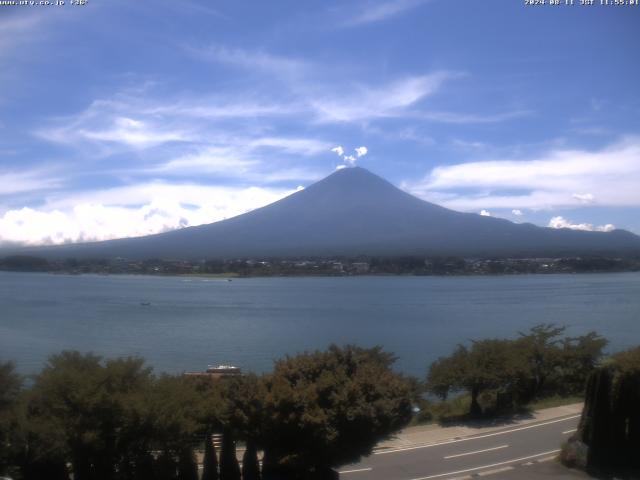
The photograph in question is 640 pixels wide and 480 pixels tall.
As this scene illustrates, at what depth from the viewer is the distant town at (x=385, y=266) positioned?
82.2 metres

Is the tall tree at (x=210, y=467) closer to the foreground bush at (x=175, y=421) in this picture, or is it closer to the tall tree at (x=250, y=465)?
the foreground bush at (x=175, y=421)

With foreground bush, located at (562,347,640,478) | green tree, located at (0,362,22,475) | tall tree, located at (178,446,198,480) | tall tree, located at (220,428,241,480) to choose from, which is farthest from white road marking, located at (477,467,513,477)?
green tree, located at (0,362,22,475)

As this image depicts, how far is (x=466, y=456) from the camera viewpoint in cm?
980

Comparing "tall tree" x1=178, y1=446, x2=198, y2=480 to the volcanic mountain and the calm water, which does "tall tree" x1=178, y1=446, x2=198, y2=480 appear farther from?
the volcanic mountain

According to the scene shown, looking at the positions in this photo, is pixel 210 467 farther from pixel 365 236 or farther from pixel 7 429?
pixel 365 236

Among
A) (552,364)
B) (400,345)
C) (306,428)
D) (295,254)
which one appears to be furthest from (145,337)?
(295,254)

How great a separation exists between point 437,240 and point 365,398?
9412 cm

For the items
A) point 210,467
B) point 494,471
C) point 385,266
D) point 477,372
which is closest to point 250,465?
point 210,467

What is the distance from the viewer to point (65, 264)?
329 ft

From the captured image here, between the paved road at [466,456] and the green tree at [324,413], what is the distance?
0.82 metres

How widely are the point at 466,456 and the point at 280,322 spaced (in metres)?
25.5

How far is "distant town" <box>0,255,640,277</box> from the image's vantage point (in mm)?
82250

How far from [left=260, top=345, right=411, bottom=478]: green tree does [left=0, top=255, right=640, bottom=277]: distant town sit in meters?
73.1

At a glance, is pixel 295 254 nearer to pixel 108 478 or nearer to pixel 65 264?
pixel 65 264
